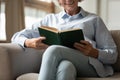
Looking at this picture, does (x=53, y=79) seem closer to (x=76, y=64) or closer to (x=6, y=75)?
(x=76, y=64)

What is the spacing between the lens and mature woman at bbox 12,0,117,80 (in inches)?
57.7

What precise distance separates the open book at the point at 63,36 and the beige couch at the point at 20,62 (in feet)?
0.74

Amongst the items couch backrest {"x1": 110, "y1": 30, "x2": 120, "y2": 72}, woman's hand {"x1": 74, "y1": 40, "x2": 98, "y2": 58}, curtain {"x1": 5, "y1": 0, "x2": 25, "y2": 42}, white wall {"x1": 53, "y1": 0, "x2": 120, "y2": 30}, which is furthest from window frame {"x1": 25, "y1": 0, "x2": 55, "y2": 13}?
woman's hand {"x1": 74, "y1": 40, "x2": 98, "y2": 58}

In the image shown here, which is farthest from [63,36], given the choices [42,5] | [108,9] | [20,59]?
[42,5]

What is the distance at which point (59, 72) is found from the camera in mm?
1443

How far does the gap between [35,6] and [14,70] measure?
1.36 m

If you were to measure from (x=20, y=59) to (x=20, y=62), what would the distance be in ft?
0.07

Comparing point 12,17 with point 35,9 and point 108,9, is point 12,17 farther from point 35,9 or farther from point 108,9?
point 108,9

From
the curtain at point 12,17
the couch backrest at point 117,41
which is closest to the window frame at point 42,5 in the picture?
the curtain at point 12,17

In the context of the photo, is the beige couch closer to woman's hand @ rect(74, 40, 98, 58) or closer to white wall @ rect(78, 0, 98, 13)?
woman's hand @ rect(74, 40, 98, 58)

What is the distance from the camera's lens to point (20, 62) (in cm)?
178

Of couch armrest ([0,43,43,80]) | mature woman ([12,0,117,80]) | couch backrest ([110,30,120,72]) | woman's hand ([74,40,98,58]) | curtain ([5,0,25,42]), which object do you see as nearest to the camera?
mature woman ([12,0,117,80])

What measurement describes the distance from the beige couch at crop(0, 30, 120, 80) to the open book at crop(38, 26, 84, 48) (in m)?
0.23

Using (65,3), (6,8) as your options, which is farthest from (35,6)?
(65,3)
